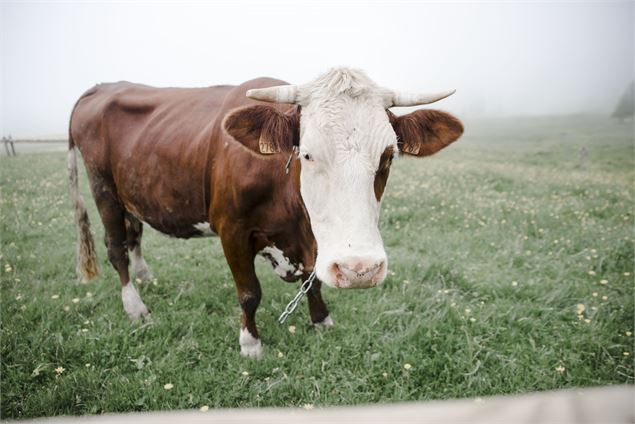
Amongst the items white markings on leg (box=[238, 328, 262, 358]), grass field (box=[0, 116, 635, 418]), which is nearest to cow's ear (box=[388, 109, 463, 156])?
grass field (box=[0, 116, 635, 418])

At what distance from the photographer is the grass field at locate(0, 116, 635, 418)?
307 cm

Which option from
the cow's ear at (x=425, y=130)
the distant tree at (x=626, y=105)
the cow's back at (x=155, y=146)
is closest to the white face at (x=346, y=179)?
the cow's ear at (x=425, y=130)

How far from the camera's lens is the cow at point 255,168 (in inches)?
88.5

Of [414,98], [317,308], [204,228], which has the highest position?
[414,98]

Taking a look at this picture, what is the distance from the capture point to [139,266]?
502cm

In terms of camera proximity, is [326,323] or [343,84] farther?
[326,323]

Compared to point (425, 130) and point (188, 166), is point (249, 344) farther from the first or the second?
point (425, 130)

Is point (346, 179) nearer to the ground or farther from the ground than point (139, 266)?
farther from the ground

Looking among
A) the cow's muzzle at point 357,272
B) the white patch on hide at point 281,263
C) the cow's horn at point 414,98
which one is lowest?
the white patch on hide at point 281,263

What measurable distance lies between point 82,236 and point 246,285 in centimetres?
251

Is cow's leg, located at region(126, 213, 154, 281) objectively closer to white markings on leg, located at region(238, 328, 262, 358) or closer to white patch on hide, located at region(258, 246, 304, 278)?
white markings on leg, located at region(238, 328, 262, 358)

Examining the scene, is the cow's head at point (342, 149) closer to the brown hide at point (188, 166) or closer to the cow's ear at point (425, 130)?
the cow's ear at point (425, 130)

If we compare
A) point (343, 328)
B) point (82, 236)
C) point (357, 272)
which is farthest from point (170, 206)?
point (357, 272)

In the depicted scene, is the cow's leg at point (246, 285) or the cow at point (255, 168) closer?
the cow at point (255, 168)
